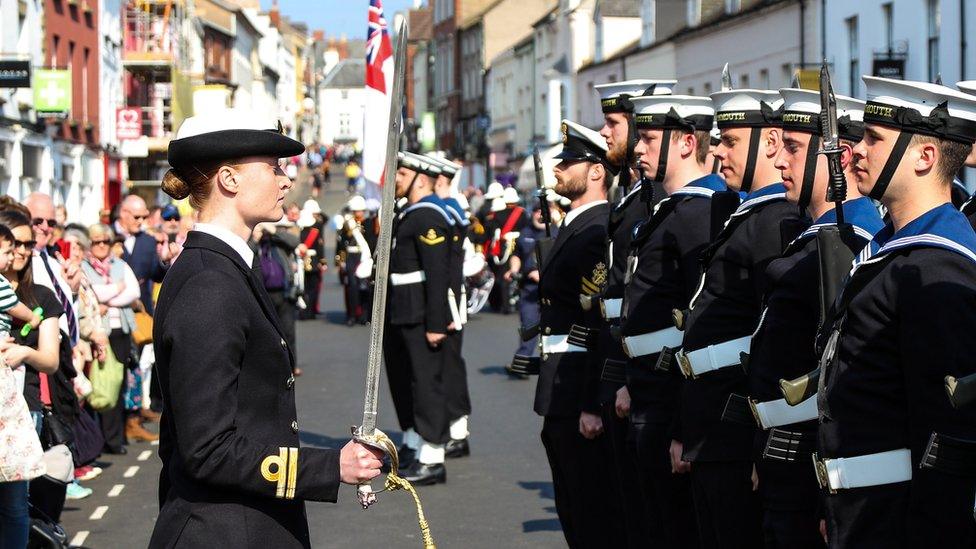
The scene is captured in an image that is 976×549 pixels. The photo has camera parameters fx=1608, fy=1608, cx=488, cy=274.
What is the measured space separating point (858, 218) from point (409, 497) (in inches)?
240

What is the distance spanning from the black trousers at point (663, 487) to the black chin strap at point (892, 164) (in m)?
2.48

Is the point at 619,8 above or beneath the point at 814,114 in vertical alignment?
above

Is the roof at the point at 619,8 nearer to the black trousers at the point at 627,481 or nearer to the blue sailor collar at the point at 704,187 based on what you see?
the black trousers at the point at 627,481

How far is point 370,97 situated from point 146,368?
4.47 m

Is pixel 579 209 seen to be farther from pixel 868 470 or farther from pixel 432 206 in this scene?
pixel 868 470

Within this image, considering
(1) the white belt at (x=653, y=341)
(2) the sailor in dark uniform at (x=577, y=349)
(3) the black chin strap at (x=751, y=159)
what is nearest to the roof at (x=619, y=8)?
(2) the sailor in dark uniform at (x=577, y=349)

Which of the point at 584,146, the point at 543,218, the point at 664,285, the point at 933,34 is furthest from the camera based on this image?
the point at 933,34

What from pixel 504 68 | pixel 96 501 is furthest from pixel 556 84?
pixel 96 501

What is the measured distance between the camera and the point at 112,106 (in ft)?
156

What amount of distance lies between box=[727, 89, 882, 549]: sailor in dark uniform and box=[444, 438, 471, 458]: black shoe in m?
7.13

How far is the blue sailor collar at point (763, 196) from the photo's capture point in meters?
5.70

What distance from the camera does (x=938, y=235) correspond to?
4.10 m

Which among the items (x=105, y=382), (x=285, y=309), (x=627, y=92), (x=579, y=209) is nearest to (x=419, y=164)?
(x=105, y=382)

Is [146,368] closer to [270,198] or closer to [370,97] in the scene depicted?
[370,97]
